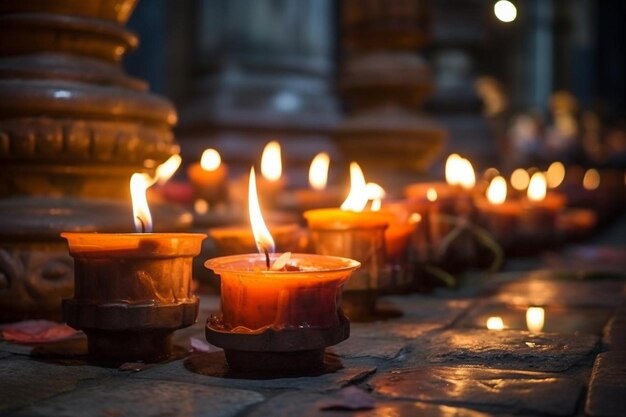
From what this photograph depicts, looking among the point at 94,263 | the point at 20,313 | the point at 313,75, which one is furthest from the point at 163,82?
the point at 94,263

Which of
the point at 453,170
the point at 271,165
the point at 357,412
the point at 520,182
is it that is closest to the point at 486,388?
the point at 357,412

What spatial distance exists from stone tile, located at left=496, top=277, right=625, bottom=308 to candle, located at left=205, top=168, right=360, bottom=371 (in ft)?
4.91

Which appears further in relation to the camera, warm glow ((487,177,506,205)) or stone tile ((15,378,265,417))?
warm glow ((487,177,506,205))

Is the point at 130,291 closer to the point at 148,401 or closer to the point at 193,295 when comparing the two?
the point at 193,295

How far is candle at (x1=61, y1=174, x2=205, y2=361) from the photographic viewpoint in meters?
2.06

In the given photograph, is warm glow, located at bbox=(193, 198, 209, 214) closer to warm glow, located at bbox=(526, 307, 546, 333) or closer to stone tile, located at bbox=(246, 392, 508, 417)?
warm glow, located at bbox=(526, 307, 546, 333)

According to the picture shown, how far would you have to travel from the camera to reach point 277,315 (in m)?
1.92

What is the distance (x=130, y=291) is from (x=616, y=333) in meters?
1.51

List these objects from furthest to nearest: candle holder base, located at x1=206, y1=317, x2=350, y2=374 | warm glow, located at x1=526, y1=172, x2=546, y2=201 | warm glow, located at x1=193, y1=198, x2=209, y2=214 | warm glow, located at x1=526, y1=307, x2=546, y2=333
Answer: warm glow, located at x1=526, y1=172, x2=546, y2=201 → warm glow, located at x1=193, y1=198, x2=209, y2=214 → warm glow, located at x1=526, y1=307, x2=546, y2=333 → candle holder base, located at x1=206, y1=317, x2=350, y2=374

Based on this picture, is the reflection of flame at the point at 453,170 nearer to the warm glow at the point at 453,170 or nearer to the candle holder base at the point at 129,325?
the warm glow at the point at 453,170

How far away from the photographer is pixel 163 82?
8.62 metres

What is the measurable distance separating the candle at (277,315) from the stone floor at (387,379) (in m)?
0.07

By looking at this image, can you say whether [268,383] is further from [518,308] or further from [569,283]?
[569,283]

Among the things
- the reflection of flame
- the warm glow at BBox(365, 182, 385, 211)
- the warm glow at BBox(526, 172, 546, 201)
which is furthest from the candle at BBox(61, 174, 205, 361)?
the warm glow at BBox(526, 172, 546, 201)
